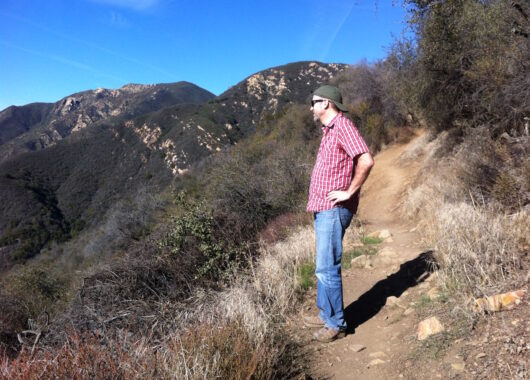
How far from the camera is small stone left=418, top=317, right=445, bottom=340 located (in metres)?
2.22

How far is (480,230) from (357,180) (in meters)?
1.44

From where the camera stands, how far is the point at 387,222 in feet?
21.9

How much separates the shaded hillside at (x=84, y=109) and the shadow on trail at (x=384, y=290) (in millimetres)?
132820

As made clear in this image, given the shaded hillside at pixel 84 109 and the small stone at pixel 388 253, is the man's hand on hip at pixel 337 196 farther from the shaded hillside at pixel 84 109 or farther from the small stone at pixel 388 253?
the shaded hillside at pixel 84 109

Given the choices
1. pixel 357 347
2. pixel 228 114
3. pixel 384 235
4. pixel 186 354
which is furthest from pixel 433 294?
pixel 228 114

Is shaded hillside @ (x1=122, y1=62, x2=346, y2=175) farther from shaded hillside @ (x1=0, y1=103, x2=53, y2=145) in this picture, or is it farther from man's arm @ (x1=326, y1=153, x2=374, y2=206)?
shaded hillside @ (x1=0, y1=103, x2=53, y2=145)

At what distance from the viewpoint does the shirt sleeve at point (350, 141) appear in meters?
2.24

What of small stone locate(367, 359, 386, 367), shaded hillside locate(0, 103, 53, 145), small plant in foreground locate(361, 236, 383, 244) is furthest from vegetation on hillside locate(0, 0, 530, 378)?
shaded hillside locate(0, 103, 53, 145)

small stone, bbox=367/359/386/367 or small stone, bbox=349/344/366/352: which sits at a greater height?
small stone, bbox=367/359/386/367

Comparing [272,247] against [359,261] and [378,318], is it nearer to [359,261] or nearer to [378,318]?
[359,261]

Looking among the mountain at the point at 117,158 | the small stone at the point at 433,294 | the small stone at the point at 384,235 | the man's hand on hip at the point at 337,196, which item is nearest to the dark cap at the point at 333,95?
the man's hand on hip at the point at 337,196

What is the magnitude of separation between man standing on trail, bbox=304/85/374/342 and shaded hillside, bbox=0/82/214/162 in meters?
133

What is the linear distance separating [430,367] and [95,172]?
84.1 m

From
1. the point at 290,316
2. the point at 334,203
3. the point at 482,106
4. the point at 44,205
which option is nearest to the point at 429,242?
the point at 290,316
